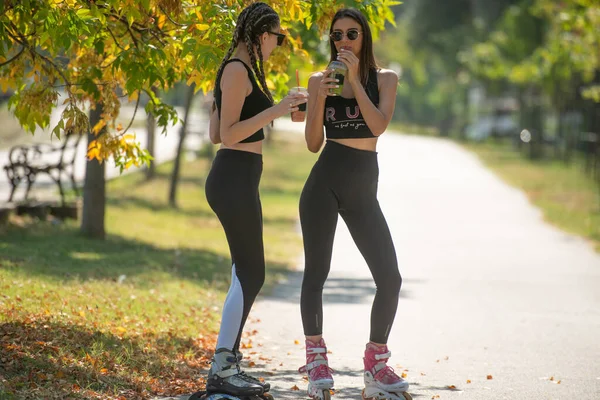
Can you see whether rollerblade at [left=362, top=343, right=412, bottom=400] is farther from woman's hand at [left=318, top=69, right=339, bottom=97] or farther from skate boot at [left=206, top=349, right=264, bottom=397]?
woman's hand at [left=318, top=69, right=339, bottom=97]

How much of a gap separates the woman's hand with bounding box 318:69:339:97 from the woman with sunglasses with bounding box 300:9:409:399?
0.28 feet

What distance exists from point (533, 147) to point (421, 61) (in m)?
31.0

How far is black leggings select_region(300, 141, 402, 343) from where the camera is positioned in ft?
17.8

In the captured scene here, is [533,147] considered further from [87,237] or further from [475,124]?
[475,124]

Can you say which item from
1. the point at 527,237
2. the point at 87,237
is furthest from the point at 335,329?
the point at 527,237

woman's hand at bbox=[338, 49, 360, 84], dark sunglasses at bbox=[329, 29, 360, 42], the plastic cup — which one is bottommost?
the plastic cup

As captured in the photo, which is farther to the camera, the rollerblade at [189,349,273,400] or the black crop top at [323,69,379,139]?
the black crop top at [323,69,379,139]

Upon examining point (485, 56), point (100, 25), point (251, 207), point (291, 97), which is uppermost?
point (485, 56)

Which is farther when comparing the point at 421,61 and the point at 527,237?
the point at 421,61

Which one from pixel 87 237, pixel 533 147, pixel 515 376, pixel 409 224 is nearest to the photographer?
pixel 515 376

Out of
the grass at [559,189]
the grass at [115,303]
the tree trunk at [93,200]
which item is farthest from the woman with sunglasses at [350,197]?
the grass at [559,189]

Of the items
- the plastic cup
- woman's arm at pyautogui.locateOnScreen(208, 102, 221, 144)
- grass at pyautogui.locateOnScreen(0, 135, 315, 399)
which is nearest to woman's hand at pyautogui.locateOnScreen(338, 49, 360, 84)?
the plastic cup

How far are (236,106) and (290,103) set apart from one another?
270 mm

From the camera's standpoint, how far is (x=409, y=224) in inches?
685
